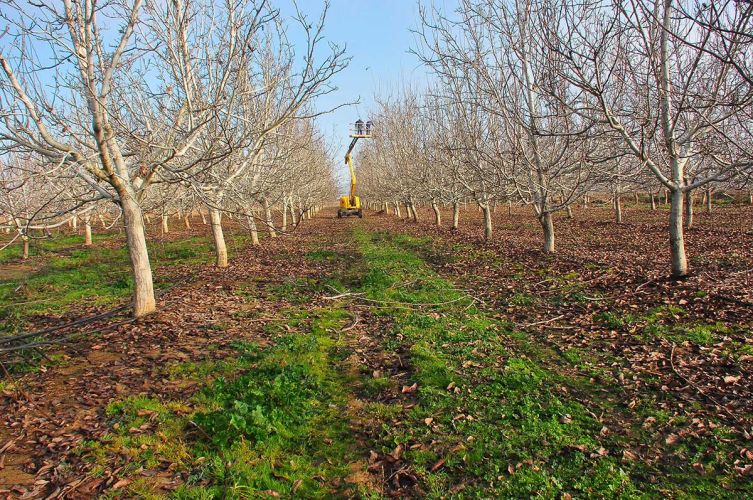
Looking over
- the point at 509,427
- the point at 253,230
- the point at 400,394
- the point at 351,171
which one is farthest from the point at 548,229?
the point at 351,171

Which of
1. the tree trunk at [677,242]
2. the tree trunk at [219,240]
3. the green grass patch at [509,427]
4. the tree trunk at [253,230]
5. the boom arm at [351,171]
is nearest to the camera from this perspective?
the green grass patch at [509,427]

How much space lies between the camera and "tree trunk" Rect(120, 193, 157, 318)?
6.67m

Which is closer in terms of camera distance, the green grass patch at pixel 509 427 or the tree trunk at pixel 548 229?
the green grass patch at pixel 509 427

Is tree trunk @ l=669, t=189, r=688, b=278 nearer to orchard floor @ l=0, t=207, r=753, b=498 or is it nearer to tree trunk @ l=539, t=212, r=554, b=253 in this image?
orchard floor @ l=0, t=207, r=753, b=498

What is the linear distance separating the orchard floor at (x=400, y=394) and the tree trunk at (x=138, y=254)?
326 millimetres

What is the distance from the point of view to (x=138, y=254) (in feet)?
22.7

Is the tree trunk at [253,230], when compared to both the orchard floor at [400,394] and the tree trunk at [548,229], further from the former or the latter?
the tree trunk at [548,229]

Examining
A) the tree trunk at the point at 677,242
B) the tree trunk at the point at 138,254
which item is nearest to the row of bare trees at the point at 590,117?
the tree trunk at the point at 677,242

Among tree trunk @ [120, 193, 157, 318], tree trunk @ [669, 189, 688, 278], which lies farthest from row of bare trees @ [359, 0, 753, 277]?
tree trunk @ [120, 193, 157, 318]

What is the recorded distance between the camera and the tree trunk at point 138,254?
667 centimetres

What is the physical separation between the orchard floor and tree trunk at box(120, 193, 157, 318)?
326mm

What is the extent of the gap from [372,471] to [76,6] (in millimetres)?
6656

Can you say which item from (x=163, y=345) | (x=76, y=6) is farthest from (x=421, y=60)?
(x=163, y=345)

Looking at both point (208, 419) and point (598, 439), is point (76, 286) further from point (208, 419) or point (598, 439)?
point (598, 439)
